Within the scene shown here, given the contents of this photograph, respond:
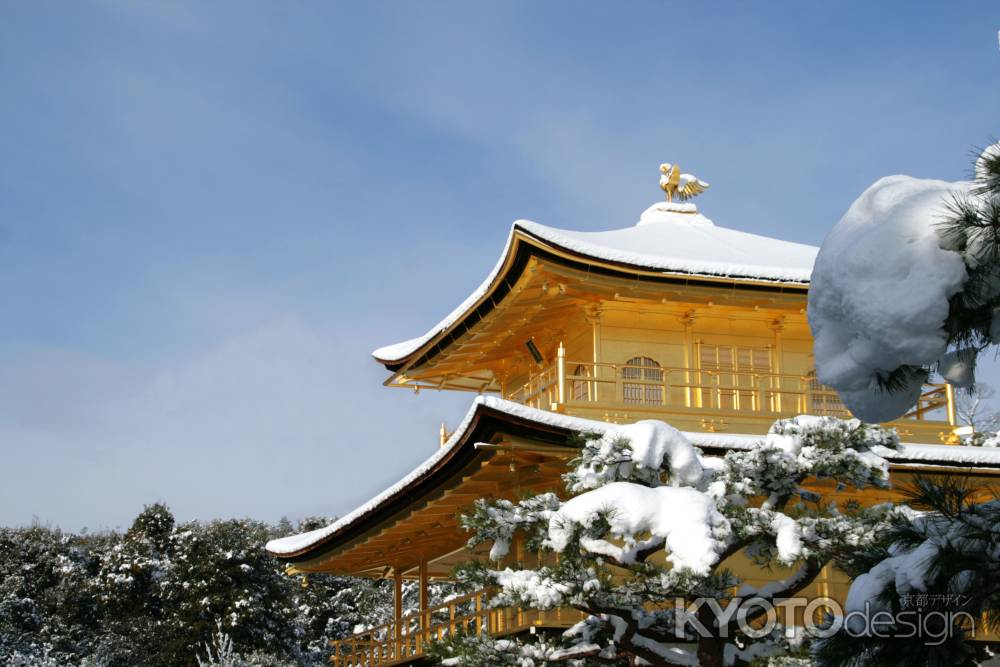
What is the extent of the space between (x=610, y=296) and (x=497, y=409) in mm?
4536

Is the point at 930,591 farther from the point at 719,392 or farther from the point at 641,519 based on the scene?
the point at 719,392

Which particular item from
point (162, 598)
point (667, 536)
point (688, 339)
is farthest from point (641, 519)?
point (162, 598)

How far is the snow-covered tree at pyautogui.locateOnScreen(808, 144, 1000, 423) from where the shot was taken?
4.22 m

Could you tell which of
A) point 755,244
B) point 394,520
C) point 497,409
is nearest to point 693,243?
point 755,244

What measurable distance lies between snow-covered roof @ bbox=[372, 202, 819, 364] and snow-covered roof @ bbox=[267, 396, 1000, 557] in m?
2.33

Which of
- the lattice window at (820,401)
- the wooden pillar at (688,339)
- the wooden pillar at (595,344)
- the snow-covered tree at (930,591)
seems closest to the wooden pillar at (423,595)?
the wooden pillar at (595,344)

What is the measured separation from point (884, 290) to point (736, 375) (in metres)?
13.8

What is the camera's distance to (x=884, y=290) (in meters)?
4.27

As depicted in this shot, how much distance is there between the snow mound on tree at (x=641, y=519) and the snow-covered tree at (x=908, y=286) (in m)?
5.84

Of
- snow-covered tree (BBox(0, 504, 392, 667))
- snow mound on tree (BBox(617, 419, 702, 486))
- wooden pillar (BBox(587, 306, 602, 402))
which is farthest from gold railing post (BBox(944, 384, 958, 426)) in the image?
snow-covered tree (BBox(0, 504, 392, 667))

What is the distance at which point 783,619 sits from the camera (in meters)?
14.6

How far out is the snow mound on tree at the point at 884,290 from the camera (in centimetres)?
423

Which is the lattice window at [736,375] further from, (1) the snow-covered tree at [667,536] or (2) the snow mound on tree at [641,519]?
(2) the snow mound on tree at [641,519]

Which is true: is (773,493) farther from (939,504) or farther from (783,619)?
(939,504)
